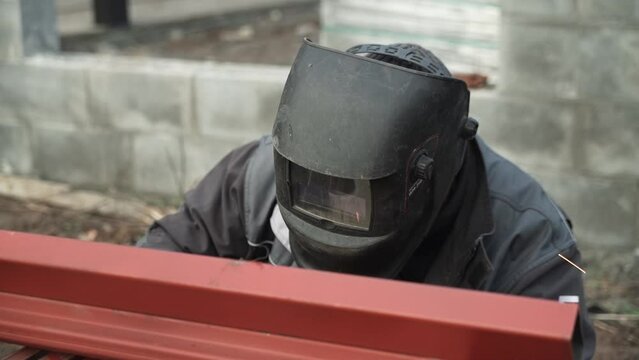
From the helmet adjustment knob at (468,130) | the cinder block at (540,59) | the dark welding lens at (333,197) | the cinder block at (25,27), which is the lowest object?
the cinder block at (25,27)

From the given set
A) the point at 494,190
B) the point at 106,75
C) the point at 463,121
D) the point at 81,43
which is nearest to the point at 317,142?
the point at 463,121

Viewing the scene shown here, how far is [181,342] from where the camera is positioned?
4.63 ft

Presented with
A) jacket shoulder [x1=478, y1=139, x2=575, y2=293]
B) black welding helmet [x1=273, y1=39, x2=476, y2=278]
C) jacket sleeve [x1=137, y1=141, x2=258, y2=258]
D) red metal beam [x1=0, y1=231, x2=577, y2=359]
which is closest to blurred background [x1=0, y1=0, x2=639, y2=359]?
jacket shoulder [x1=478, y1=139, x2=575, y2=293]

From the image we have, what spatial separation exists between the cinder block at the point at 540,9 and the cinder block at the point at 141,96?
1734mm

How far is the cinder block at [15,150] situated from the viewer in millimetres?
5637

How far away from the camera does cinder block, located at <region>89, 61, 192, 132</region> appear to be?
5145 mm

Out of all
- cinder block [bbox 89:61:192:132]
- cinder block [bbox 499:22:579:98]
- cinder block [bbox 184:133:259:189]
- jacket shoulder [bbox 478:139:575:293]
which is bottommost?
cinder block [bbox 184:133:259:189]

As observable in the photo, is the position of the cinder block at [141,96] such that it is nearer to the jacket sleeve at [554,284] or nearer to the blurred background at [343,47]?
the blurred background at [343,47]

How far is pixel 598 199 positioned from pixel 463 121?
2.57m

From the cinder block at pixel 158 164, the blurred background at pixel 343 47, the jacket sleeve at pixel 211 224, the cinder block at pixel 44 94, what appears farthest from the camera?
the cinder block at pixel 44 94

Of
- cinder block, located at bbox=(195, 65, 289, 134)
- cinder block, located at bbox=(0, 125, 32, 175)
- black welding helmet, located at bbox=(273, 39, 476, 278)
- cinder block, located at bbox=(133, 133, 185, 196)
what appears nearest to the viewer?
black welding helmet, located at bbox=(273, 39, 476, 278)

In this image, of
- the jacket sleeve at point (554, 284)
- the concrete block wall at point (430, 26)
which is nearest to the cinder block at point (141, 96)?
the concrete block wall at point (430, 26)

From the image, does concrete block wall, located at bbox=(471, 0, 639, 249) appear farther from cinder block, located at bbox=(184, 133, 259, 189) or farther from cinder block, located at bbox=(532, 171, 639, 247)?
cinder block, located at bbox=(184, 133, 259, 189)

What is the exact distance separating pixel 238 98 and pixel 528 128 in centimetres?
150
